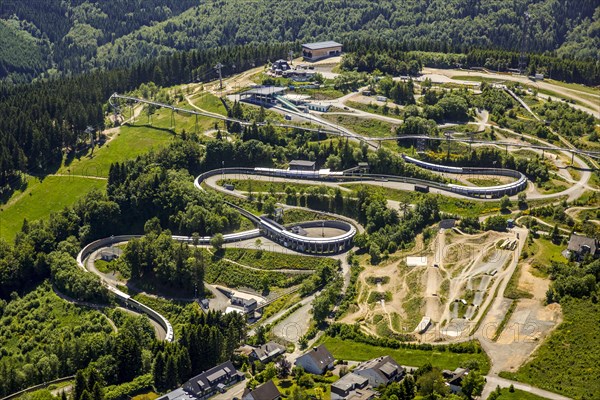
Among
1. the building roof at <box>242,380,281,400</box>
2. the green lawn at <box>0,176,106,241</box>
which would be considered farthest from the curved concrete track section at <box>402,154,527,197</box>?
the building roof at <box>242,380,281,400</box>

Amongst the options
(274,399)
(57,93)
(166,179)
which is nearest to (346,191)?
(166,179)

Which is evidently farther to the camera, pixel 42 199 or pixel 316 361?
pixel 42 199

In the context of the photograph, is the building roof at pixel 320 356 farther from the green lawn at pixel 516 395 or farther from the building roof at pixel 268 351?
the green lawn at pixel 516 395

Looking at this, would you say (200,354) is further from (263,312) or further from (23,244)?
(23,244)

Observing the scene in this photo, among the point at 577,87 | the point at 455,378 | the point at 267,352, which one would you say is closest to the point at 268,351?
the point at 267,352

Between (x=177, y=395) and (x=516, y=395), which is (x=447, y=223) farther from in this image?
(x=177, y=395)

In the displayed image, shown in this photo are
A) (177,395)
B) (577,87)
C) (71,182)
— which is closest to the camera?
(177,395)

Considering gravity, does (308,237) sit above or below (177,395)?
above
